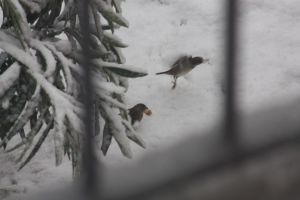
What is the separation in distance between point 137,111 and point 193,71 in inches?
43.8

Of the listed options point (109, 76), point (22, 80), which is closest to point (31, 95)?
point (22, 80)

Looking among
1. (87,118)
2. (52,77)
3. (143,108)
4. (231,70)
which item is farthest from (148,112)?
(87,118)

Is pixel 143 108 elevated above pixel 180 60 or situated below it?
below

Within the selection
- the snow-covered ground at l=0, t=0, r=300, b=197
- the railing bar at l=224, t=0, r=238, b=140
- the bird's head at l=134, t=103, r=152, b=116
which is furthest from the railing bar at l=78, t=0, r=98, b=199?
the bird's head at l=134, t=103, r=152, b=116

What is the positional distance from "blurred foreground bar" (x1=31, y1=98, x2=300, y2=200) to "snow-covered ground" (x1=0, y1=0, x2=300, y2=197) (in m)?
3.49

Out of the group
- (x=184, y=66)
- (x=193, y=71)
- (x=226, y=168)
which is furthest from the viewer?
(x=193, y=71)

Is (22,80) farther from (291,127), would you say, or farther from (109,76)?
(291,127)

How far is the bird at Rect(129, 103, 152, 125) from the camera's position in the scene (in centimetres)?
521

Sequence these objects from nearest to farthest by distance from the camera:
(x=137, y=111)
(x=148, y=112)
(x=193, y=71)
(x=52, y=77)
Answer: (x=52, y=77) < (x=137, y=111) < (x=148, y=112) < (x=193, y=71)

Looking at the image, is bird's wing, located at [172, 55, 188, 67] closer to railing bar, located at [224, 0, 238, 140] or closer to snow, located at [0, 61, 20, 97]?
snow, located at [0, 61, 20, 97]

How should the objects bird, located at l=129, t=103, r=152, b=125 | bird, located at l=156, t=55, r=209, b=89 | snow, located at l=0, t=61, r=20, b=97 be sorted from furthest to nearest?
bird, located at l=156, t=55, r=209, b=89 → bird, located at l=129, t=103, r=152, b=125 → snow, located at l=0, t=61, r=20, b=97

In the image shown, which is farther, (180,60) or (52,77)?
(180,60)

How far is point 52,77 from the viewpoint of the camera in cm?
349

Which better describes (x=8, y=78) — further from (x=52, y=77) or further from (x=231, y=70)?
(x=231, y=70)
